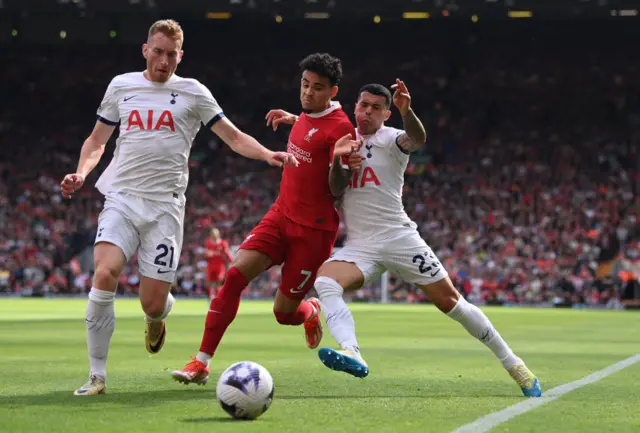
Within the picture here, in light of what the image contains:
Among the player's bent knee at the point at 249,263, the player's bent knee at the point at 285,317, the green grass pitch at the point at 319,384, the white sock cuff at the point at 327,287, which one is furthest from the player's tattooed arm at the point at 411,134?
the green grass pitch at the point at 319,384

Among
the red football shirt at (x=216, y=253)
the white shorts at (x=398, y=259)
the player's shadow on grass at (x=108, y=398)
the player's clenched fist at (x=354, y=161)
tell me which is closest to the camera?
the player's shadow on grass at (x=108, y=398)

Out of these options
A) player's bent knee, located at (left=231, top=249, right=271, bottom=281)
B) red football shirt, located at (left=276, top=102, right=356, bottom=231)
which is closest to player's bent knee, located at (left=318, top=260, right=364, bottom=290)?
red football shirt, located at (left=276, top=102, right=356, bottom=231)

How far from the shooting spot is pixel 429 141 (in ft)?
135

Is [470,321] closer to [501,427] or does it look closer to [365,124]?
[365,124]

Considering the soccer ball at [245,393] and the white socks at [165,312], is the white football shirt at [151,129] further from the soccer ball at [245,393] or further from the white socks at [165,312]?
the soccer ball at [245,393]

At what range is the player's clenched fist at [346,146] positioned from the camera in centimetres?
789

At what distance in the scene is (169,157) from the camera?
8289mm

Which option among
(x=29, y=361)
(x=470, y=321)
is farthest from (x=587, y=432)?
(x=29, y=361)

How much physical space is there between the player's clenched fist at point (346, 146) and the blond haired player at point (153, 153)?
0.53 metres

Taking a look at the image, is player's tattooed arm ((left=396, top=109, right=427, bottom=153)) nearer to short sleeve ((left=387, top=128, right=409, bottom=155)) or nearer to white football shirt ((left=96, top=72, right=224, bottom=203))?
short sleeve ((left=387, top=128, right=409, bottom=155))

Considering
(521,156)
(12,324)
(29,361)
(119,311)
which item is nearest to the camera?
(29,361)

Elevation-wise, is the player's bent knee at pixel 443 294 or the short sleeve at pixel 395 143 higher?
the short sleeve at pixel 395 143

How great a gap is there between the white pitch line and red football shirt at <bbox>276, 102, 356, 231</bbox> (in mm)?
2041

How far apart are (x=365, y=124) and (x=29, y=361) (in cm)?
449
